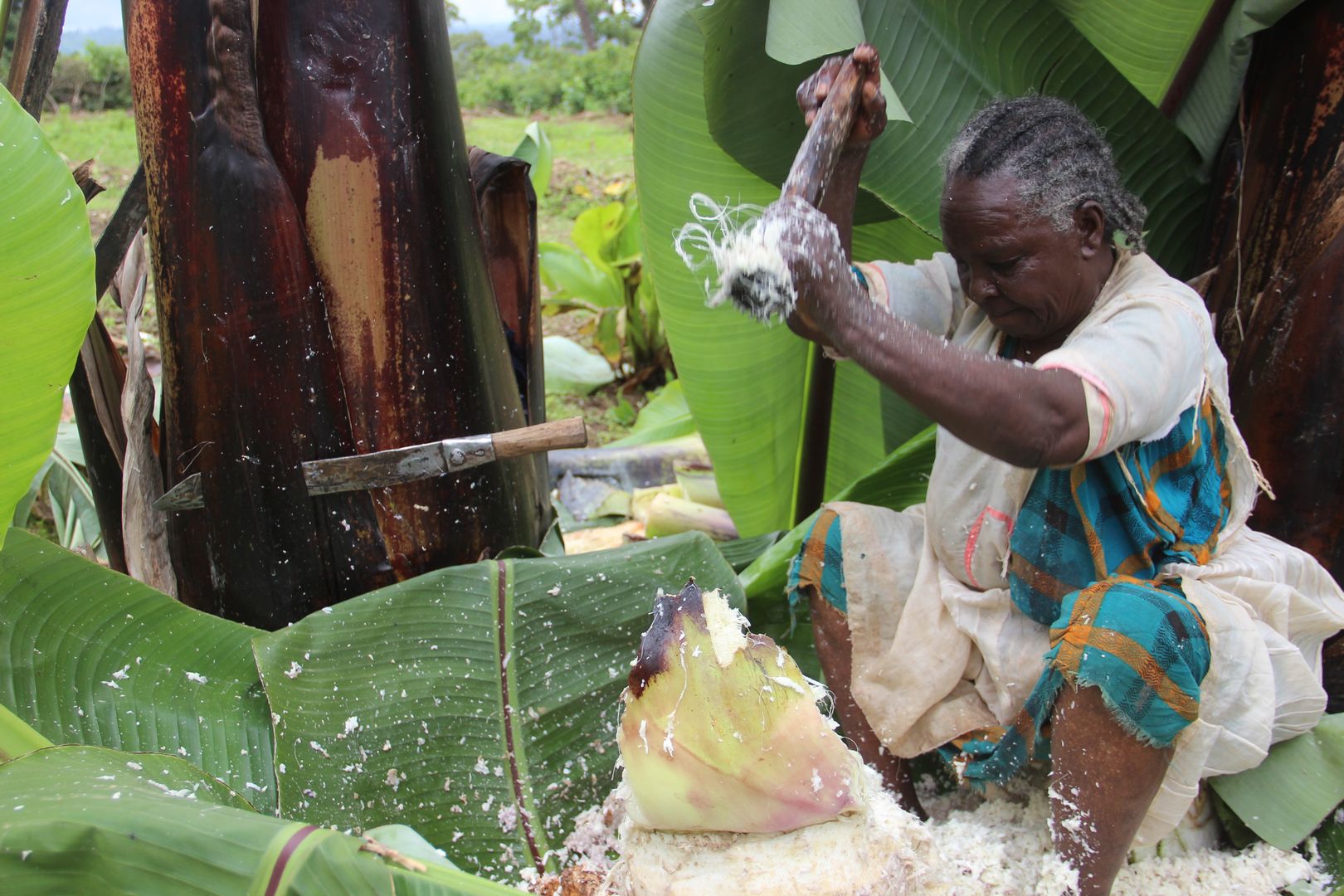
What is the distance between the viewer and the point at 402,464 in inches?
65.1

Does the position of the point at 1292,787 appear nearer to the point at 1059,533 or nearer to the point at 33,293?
the point at 1059,533

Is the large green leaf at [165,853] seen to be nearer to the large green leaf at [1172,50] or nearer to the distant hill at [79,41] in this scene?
the large green leaf at [1172,50]

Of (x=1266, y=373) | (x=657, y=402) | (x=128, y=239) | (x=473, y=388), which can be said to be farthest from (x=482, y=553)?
(x=657, y=402)

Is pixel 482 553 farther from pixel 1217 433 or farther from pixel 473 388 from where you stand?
pixel 1217 433

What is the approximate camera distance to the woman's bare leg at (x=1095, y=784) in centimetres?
128

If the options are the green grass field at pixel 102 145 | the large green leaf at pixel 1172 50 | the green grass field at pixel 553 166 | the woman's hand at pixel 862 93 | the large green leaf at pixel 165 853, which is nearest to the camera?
the large green leaf at pixel 165 853

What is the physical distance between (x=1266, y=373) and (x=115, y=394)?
6.16 ft

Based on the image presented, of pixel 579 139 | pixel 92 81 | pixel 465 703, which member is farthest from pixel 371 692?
pixel 92 81

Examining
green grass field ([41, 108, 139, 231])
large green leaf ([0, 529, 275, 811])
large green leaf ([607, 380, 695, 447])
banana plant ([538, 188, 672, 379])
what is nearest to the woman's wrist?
large green leaf ([0, 529, 275, 811])

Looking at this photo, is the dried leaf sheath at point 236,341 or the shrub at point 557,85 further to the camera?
the shrub at point 557,85

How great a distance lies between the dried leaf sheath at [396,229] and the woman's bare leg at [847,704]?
0.58m

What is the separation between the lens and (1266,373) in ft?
5.30

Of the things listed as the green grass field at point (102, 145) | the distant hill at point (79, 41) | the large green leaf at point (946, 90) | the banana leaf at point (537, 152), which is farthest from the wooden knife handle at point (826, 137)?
the green grass field at point (102, 145)

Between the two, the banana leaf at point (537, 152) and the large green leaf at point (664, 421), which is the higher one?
the banana leaf at point (537, 152)
